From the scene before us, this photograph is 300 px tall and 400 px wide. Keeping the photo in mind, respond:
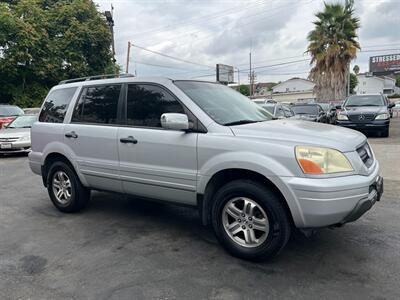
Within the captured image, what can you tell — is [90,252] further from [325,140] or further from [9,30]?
[9,30]

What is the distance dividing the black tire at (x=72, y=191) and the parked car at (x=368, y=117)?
35.7 ft

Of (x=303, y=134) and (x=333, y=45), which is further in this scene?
(x=333, y=45)

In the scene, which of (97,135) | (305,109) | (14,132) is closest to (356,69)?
(305,109)

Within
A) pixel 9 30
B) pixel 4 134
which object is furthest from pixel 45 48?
pixel 4 134

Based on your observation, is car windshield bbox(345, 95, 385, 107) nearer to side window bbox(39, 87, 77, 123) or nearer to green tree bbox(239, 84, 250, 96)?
side window bbox(39, 87, 77, 123)

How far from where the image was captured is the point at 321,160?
3.39m

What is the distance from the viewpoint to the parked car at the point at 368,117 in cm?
1330

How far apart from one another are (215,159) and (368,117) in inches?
441

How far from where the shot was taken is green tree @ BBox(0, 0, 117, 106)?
2295 centimetres

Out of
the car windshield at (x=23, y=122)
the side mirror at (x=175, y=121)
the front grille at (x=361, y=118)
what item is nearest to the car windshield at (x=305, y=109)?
the front grille at (x=361, y=118)

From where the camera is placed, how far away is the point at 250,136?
12.2 feet

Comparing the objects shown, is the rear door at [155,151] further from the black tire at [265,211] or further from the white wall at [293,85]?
the white wall at [293,85]

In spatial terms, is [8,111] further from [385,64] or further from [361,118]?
[385,64]

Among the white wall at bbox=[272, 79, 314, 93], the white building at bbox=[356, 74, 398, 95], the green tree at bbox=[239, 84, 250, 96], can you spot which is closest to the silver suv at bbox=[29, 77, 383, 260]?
the green tree at bbox=[239, 84, 250, 96]
